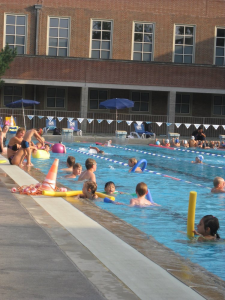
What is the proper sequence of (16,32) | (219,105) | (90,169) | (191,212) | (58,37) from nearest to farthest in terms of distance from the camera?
1. (191,212)
2. (90,169)
3. (16,32)
4. (58,37)
5. (219,105)

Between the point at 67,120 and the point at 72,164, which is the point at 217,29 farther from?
the point at 72,164

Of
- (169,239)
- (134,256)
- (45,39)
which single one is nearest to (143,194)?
(169,239)

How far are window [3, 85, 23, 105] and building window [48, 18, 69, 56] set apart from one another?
321 cm

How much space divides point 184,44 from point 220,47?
2.45m

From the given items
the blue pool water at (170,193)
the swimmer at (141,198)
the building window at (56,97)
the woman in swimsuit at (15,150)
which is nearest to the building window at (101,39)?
the building window at (56,97)

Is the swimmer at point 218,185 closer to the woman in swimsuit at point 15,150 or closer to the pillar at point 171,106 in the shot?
the woman in swimsuit at point 15,150

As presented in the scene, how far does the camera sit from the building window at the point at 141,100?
130ft

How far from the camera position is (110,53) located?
37.8 meters

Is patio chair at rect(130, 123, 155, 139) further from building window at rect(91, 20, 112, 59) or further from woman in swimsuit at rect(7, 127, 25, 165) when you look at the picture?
woman in swimsuit at rect(7, 127, 25, 165)

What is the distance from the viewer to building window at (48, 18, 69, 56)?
122 feet

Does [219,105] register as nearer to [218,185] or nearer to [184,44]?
[184,44]

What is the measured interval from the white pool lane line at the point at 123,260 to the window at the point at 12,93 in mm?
28402

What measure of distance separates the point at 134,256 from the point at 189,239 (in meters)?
2.57

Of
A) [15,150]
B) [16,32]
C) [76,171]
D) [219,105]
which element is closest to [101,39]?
[16,32]
